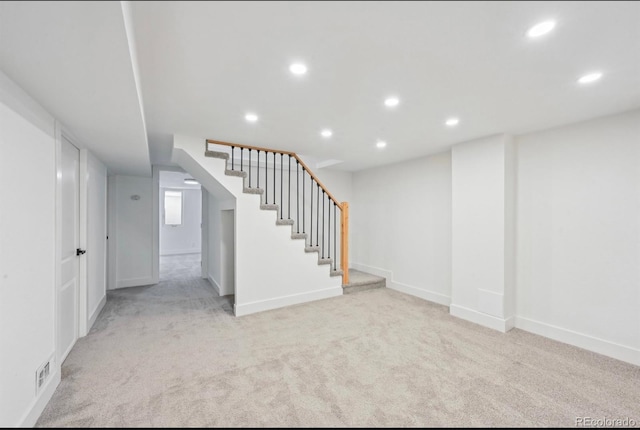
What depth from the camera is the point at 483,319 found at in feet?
11.3

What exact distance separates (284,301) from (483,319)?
2.74 meters

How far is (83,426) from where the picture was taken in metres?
1.73

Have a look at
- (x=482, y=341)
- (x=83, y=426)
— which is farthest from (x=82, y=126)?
(x=482, y=341)

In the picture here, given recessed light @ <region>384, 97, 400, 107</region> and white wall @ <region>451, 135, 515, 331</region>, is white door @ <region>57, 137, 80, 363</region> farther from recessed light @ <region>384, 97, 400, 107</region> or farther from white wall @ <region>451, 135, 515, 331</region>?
white wall @ <region>451, 135, 515, 331</region>

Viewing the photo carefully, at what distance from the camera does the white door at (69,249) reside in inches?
102

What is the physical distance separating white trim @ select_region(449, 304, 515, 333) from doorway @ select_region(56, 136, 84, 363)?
14.6 feet

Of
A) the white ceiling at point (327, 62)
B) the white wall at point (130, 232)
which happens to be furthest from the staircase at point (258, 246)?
the white wall at point (130, 232)

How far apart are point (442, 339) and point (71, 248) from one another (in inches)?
165

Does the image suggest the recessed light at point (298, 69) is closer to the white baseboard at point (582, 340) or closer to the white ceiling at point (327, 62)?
the white ceiling at point (327, 62)

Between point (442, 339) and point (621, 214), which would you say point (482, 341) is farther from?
point (621, 214)

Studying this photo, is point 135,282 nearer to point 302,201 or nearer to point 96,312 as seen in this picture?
point 96,312

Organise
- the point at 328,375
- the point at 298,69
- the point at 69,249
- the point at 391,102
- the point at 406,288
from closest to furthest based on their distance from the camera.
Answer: the point at 298,69, the point at 328,375, the point at 391,102, the point at 69,249, the point at 406,288

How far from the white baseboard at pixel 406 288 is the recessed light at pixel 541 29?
3617 millimetres

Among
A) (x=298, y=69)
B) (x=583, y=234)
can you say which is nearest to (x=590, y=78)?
(x=583, y=234)
